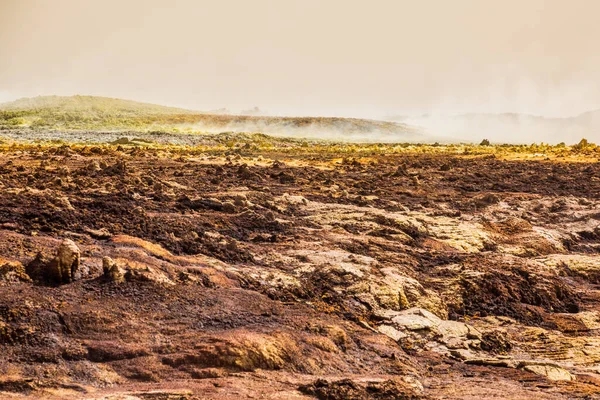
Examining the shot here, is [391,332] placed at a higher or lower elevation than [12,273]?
lower

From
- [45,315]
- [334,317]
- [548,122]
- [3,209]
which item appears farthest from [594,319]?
[548,122]

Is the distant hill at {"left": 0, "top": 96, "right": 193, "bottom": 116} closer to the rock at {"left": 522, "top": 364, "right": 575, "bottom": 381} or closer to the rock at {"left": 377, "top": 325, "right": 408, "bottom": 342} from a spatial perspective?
the rock at {"left": 377, "top": 325, "right": 408, "bottom": 342}

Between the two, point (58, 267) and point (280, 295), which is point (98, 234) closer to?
point (58, 267)

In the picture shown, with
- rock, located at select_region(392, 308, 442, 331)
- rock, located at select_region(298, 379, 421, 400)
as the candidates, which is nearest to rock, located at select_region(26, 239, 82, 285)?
rock, located at select_region(298, 379, 421, 400)

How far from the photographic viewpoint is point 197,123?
96.6 metres

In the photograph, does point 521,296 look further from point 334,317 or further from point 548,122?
point 548,122

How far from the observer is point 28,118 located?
85.3 meters

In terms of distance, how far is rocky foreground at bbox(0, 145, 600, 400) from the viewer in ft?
25.3

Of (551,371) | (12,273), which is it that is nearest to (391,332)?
(551,371)

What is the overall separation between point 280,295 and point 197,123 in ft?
288

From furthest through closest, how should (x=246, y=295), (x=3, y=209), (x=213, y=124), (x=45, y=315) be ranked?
1. (x=213, y=124)
2. (x=3, y=209)
3. (x=246, y=295)
4. (x=45, y=315)

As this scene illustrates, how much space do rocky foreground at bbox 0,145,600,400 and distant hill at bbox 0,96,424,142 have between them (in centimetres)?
6387

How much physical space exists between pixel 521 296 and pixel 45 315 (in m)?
8.35

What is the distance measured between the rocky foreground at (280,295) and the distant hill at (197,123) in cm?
6387
